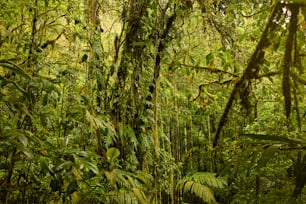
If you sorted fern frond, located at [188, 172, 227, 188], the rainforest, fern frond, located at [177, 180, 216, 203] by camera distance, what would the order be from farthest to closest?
fern frond, located at [188, 172, 227, 188], fern frond, located at [177, 180, 216, 203], the rainforest

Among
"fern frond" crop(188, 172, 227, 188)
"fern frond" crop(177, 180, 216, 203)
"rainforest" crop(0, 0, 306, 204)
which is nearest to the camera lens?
"rainforest" crop(0, 0, 306, 204)

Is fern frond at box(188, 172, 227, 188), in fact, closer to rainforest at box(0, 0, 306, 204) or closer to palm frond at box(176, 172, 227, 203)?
palm frond at box(176, 172, 227, 203)

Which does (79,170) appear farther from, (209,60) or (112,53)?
(112,53)

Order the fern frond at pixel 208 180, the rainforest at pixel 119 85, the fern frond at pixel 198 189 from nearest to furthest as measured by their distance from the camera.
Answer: the rainforest at pixel 119 85, the fern frond at pixel 198 189, the fern frond at pixel 208 180

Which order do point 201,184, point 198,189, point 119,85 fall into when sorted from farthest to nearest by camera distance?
1. point 201,184
2. point 198,189
3. point 119,85

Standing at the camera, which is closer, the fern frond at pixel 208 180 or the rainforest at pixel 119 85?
the rainforest at pixel 119 85

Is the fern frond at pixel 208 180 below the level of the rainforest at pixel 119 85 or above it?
below

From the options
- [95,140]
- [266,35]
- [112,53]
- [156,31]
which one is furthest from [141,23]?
[266,35]

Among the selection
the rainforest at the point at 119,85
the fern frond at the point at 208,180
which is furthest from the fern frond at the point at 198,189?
the rainforest at the point at 119,85

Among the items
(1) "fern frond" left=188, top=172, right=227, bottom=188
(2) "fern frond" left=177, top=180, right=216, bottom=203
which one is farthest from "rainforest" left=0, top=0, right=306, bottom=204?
(1) "fern frond" left=188, top=172, right=227, bottom=188

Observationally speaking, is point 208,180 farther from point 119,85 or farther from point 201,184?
point 119,85

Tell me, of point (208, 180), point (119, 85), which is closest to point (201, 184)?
point (208, 180)

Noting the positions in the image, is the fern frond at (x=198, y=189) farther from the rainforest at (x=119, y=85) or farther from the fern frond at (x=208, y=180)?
the rainforest at (x=119, y=85)

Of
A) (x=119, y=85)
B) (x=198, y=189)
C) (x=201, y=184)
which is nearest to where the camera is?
(x=119, y=85)
